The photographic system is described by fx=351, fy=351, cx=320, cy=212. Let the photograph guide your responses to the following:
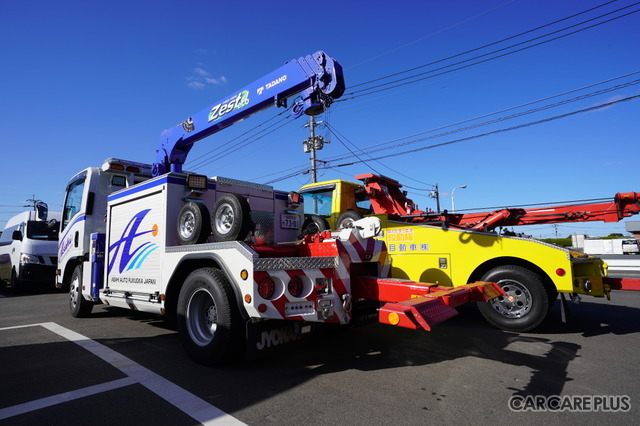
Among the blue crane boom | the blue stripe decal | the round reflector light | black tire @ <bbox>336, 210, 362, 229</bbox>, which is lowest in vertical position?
the round reflector light

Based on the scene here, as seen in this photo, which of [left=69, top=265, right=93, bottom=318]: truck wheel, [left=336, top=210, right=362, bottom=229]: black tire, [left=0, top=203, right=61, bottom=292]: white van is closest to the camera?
[left=69, top=265, right=93, bottom=318]: truck wheel

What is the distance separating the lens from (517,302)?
18.2ft

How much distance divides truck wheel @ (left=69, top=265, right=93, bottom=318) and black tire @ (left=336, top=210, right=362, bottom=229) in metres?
5.10

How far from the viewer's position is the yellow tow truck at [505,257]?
539cm

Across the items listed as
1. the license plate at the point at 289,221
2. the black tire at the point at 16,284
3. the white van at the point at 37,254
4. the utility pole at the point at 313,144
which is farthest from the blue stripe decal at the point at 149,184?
the utility pole at the point at 313,144

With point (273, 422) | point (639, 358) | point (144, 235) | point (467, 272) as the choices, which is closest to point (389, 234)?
point (467, 272)

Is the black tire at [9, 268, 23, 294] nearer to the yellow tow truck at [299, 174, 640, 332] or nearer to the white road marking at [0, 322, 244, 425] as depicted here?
the white road marking at [0, 322, 244, 425]

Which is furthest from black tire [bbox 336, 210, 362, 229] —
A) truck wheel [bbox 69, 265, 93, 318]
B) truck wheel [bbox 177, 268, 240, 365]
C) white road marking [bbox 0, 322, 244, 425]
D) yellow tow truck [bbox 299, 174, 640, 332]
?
truck wheel [bbox 69, 265, 93, 318]

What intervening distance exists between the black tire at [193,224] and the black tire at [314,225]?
2164 millimetres

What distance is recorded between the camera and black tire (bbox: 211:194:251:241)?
13.2 feet

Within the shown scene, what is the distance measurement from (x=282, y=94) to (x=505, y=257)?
187 inches

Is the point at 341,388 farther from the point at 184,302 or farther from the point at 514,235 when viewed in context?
the point at 514,235

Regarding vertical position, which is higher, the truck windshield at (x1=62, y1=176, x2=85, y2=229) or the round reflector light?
the truck windshield at (x1=62, y1=176, x2=85, y2=229)

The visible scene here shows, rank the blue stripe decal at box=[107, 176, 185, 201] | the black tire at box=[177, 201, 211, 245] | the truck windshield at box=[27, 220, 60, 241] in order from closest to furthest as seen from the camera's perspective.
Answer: the black tire at box=[177, 201, 211, 245]
the blue stripe decal at box=[107, 176, 185, 201]
the truck windshield at box=[27, 220, 60, 241]
